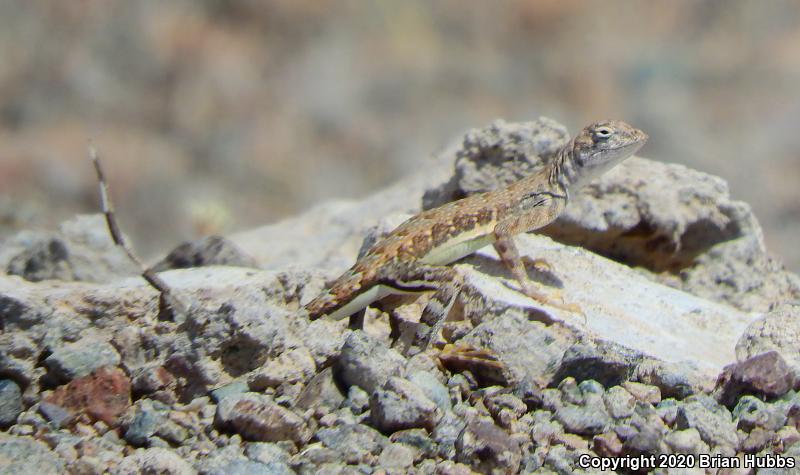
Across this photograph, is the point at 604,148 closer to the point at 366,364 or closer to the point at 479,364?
the point at 479,364

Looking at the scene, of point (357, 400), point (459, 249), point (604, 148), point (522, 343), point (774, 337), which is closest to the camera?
point (357, 400)

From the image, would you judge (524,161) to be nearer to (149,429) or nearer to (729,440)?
(729,440)

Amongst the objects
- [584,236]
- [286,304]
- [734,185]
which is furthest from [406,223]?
[734,185]

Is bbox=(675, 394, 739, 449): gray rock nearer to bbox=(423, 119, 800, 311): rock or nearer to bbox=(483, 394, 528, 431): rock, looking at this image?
bbox=(483, 394, 528, 431): rock

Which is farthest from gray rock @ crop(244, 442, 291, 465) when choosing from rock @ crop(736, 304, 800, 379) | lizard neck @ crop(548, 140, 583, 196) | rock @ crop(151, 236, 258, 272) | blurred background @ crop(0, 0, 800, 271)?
blurred background @ crop(0, 0, 800, 271)

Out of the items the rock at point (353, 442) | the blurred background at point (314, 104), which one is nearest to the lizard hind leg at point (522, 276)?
the rock at point (353, 442)

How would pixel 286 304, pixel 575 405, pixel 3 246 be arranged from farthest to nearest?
1. pixel 3 246
2. pixel 286 304
3. pixel 575 405

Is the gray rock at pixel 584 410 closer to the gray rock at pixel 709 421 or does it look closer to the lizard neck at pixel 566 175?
the gray rock at pixel 709 421

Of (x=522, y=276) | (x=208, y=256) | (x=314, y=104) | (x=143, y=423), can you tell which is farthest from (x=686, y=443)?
(x=314, y=104)
